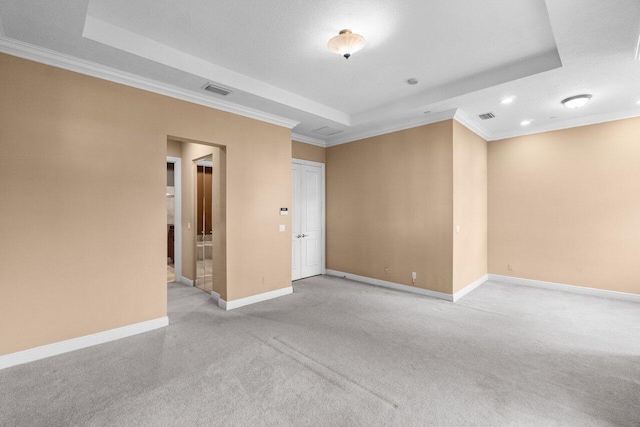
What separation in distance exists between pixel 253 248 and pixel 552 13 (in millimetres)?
4341

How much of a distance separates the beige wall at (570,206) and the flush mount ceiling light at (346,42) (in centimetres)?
458

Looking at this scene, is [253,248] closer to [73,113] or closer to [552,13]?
[73,113]

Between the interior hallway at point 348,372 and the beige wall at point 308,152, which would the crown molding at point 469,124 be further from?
the interior hallway at point 348,372

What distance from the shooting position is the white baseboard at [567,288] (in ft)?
15.6

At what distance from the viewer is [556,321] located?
3.84 meters

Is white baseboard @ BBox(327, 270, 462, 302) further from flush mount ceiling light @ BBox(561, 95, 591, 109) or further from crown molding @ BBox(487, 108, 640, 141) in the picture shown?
crown molding @ BBox(487, 108, 640, 141)

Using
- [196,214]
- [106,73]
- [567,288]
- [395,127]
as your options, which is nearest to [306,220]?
[196,214]

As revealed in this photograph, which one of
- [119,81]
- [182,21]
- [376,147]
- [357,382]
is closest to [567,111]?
[376,147]

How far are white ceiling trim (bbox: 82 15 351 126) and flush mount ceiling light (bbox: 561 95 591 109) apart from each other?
144 inches

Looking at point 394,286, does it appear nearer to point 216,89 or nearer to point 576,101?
point 576,101

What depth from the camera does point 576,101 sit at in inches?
160

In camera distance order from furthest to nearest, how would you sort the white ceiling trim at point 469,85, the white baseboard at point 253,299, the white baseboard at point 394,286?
1. the white baseboard at point 394,286
2. the white baseboard at point 253,299
3. the white ceiling trim at point 469,85

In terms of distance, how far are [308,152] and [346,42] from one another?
357cm

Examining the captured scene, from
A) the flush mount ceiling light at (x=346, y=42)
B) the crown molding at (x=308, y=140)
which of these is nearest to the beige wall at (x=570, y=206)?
the crown molding at (x=308, y=140)
